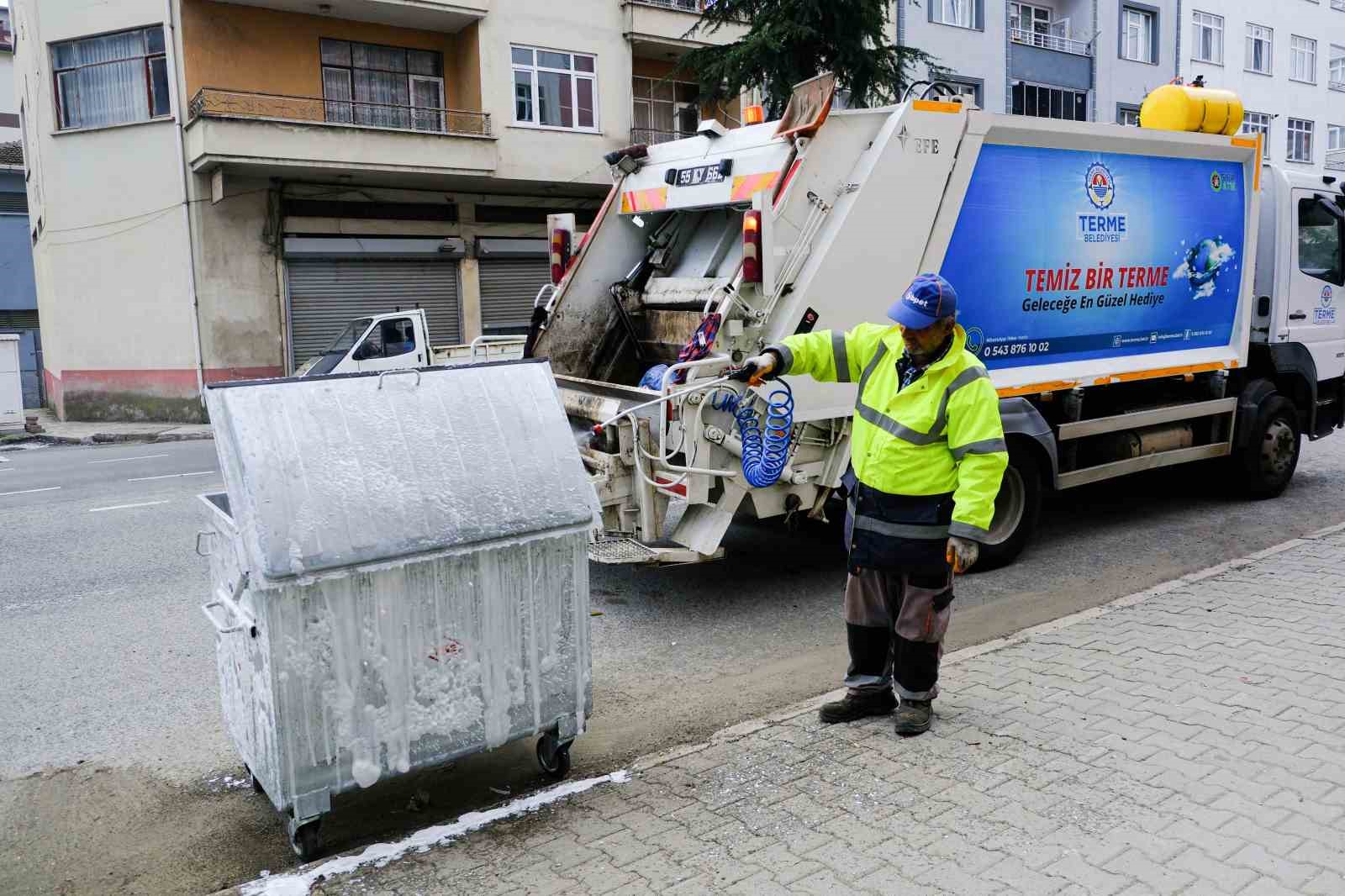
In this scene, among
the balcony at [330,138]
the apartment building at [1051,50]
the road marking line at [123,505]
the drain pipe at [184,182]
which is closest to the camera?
the road marking line at [123,505]

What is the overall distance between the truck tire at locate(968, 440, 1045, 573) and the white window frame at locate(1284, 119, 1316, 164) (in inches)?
1420

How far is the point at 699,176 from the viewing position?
643 centimetres

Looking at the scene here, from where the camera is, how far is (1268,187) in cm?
827

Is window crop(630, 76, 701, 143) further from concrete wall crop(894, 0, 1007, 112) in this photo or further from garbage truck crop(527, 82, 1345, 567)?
garbage truck crop(527, 82, 1345, 567)

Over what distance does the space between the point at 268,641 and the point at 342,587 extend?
25cm

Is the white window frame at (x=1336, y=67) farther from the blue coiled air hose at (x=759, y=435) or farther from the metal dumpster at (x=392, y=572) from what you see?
the metal dumpster at (x=392, y=572)

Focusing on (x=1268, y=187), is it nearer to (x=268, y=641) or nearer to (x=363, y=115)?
(x=268, y=641)

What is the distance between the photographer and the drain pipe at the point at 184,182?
1770 cm

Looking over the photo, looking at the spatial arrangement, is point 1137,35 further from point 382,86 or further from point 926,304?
point 926,304

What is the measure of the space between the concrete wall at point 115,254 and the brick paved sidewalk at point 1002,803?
17.1m

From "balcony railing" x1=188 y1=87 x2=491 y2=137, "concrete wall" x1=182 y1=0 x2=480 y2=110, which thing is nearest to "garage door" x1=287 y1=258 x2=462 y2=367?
"balcony railing" x1=188 y1=87 x2=491 y2=137

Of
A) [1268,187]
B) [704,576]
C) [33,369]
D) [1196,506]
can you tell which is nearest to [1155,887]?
[704,576]

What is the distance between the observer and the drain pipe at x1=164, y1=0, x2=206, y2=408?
1770 cm

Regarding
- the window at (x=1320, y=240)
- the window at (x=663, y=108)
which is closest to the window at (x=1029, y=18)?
the window at (x=663, y=108)
